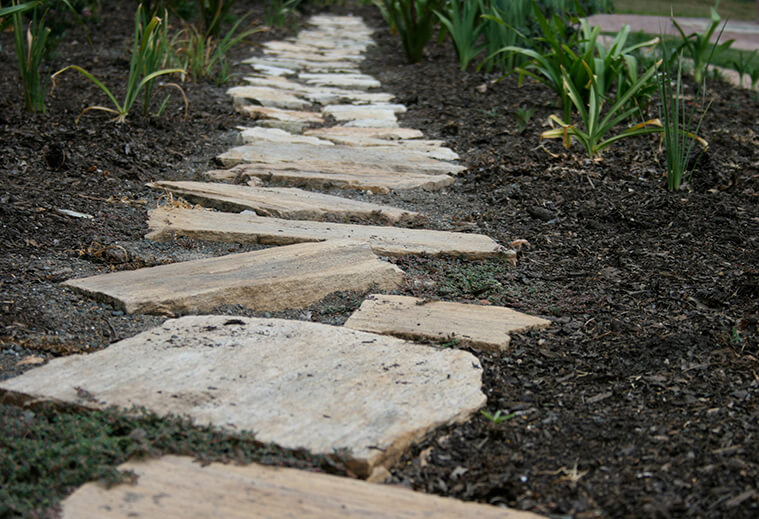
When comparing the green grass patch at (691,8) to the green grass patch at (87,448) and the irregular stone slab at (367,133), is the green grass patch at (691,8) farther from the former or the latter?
the green grass patch at (87,448)

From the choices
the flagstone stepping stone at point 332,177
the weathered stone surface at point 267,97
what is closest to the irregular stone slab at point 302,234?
the flagstone stepping stone at point 332,177

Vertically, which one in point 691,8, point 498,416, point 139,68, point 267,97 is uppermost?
point 691,8

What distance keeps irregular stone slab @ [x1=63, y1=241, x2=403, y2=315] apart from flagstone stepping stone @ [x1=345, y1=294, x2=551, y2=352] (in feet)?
0.43

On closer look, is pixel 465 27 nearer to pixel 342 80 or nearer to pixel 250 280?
pixel 342 80

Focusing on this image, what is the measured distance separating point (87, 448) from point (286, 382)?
1.34 ft

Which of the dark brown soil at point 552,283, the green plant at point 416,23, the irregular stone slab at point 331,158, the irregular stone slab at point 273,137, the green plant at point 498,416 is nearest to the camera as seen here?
the dark brown soil at point 552,283

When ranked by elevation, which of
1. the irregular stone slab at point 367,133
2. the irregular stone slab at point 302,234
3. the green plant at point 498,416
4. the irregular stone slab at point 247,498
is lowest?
the green plant at point 498,416

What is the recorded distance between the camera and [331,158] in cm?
327

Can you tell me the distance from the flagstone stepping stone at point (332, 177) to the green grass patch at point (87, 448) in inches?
68.8

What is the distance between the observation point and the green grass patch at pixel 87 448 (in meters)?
1.13

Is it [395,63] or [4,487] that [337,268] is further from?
[395,63]

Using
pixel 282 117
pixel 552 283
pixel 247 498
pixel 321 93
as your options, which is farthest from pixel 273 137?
pixel 247 498

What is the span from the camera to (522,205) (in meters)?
2.78

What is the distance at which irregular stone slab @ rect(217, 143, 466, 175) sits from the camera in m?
3.15
